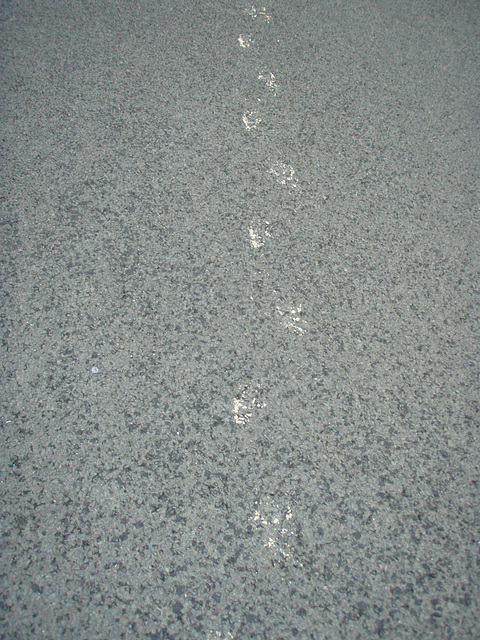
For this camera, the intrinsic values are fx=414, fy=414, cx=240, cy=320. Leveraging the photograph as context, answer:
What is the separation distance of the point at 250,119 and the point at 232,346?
2.20 metres

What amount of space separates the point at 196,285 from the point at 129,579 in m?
1.50

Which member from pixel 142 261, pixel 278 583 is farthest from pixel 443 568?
pixel 142 261

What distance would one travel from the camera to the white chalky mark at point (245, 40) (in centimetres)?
423

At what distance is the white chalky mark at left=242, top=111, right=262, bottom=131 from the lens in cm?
341

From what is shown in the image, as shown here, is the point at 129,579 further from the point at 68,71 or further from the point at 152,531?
the point at 68,71

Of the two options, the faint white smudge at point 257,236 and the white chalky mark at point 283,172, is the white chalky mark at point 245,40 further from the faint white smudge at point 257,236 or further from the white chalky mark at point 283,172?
the faint white smudge at point 257,236

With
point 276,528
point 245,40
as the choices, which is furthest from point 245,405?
point 245,40

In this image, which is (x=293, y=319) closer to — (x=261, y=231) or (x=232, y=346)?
(x=232, y=346)

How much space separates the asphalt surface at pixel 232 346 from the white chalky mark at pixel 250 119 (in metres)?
0.03

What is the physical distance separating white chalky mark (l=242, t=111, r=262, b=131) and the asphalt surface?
3 centimetres

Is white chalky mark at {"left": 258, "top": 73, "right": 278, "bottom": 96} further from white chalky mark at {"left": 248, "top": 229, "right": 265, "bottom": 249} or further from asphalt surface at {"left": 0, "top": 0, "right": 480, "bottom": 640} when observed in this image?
white chalky mark at {"left": 248, "top": 229, "right": 265, "bottom": 249}

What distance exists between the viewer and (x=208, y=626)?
60.4 inches

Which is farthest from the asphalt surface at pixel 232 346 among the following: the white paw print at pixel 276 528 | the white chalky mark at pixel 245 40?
the white chalky mark at pixel 245 40

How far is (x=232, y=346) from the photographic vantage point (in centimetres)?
224
